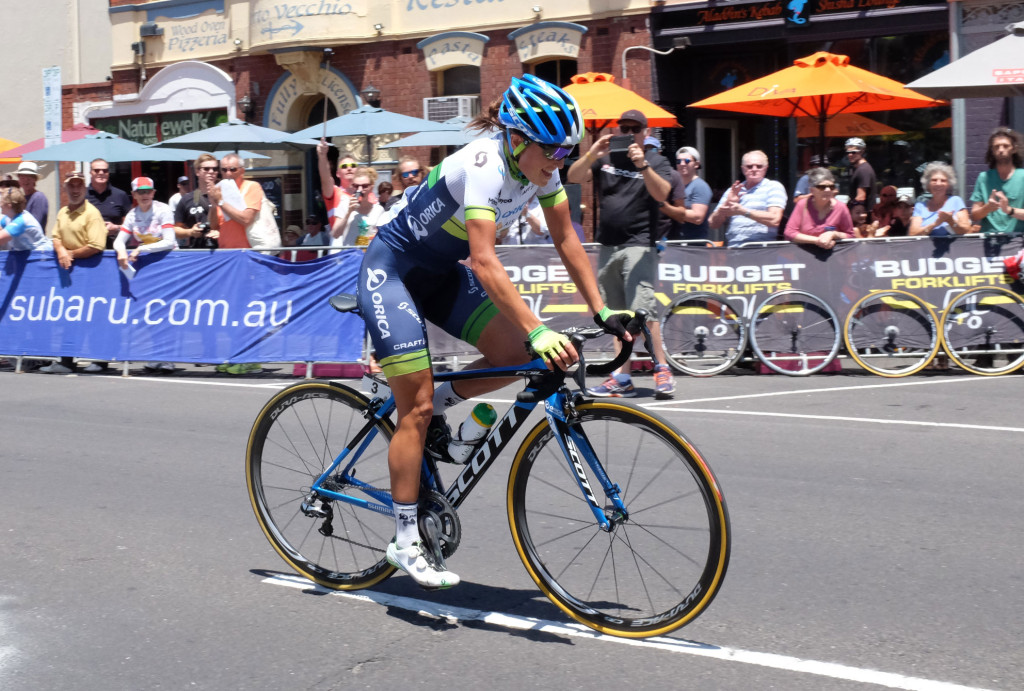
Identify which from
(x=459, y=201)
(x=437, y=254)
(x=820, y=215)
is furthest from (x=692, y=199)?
(x=459, y=201)

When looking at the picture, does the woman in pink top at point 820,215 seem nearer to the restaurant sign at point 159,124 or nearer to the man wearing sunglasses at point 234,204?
the man wearing sunglasses at point 234,204

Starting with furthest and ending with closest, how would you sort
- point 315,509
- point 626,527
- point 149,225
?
point 149,225
point 315,509
point 626,527

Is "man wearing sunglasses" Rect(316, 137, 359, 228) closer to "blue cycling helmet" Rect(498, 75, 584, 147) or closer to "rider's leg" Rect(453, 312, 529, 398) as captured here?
"rider's leg" Rect(453, 312, 529, 398)

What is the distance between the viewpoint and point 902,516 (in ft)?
20.3

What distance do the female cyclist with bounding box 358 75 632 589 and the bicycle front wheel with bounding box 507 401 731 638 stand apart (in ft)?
1.11

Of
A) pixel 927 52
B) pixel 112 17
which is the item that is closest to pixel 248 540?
pixel 927 52

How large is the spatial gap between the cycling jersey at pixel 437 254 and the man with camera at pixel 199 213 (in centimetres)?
891

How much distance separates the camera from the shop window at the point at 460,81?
21.3 meters

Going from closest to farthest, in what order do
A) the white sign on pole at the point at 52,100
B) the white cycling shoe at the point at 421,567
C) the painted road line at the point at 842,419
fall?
1. the white cycling shoe at the point at 421,567
2. the painted road line at the point at 842,419
3. the white sign on pole at the point at 52,100

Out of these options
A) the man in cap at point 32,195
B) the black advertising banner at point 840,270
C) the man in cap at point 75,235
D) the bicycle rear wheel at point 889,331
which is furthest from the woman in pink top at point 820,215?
the man in cap at point 32,195

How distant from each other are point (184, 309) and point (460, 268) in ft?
27.1

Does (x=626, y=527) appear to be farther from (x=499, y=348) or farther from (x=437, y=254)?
(x=437, y=254)

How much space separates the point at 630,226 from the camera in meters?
10.3

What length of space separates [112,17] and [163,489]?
69.8 feet
